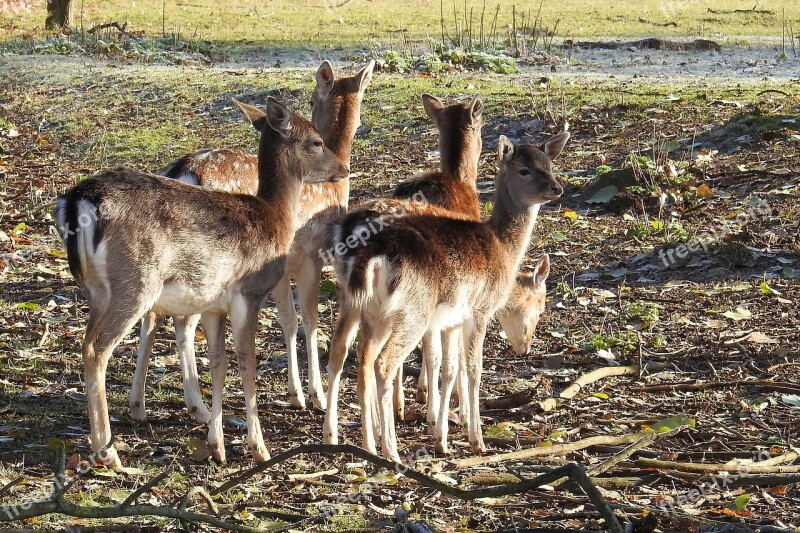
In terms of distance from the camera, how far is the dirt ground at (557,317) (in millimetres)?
5676

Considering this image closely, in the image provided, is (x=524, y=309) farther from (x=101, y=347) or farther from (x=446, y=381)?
(x=101, y=347)

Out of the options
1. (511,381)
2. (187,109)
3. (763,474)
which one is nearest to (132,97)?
(187,109)

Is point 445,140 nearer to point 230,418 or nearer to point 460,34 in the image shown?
point 230,418

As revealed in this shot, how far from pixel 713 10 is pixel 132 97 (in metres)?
15.5

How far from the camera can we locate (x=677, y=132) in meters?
12.4

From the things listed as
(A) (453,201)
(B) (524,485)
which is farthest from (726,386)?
(B) (524,485)

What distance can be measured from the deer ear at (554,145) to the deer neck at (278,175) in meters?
1.87

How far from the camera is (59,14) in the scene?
23.0m

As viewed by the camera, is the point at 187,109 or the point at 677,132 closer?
the point at 677,132

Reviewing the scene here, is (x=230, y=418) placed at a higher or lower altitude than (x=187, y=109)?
lower

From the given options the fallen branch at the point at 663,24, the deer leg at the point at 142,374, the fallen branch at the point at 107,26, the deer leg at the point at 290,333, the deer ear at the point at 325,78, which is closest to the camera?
the deer leg at the point at 142,374

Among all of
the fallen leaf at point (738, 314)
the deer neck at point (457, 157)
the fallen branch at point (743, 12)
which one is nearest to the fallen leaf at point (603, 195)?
the fallen leaf at point (738, 314)

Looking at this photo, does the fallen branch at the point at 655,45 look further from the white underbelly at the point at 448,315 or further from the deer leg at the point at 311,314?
the white underbelly at the point at 448,315

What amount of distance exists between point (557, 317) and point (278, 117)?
114 inches
